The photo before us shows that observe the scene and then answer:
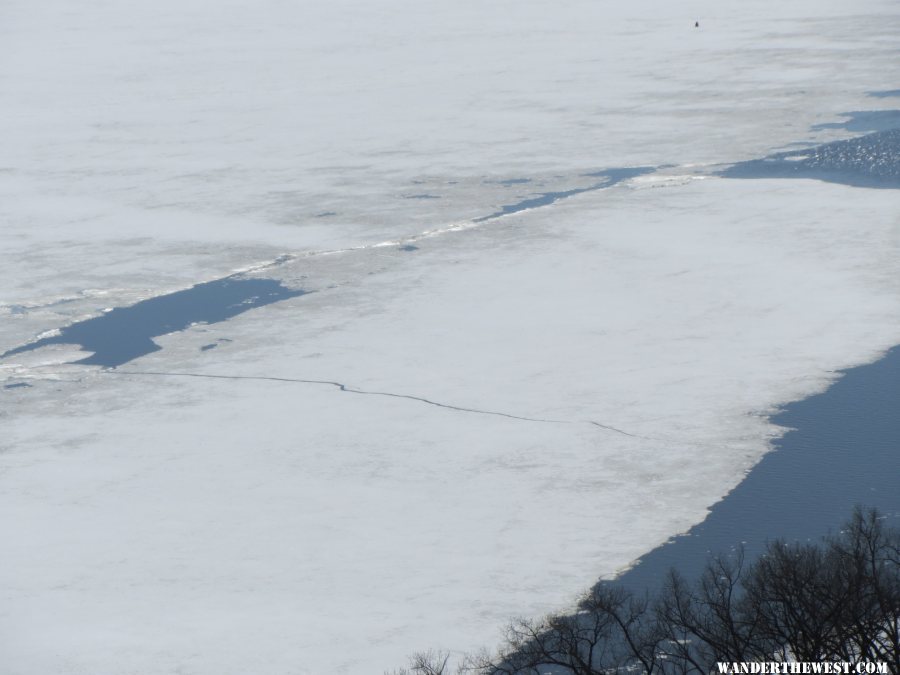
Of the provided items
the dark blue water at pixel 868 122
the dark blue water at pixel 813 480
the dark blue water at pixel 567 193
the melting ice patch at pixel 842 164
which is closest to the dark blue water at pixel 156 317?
the dark blue water at pixel 567 193

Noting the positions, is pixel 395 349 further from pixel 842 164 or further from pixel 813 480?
pixel 842 164

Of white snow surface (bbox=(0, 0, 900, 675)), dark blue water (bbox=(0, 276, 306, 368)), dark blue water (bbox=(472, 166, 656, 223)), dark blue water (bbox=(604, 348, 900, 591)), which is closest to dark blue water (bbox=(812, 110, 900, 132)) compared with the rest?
white snow surface (bbox=(0, 0, 900, 675))

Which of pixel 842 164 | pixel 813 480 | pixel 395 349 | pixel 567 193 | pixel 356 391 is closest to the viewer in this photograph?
pixel 813 480

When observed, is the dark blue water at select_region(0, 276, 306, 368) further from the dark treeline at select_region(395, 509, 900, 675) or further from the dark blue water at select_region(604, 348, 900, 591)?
the dark treeline at select_region(395, 509, 900, 675)

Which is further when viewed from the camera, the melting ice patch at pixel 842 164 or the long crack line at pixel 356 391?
the melting ice patch at pixel 842 164

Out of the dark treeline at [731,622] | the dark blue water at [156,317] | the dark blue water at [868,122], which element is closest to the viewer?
the dark treeline at [731,622]

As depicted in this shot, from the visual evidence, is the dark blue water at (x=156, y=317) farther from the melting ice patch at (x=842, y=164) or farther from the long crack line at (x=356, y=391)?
the melting ice patch at (x=842, y=164)

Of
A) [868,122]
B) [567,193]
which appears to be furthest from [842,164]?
[567,193]

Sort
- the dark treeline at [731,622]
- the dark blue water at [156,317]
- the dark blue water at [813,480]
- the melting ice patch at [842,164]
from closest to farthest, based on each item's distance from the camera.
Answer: the dark treeline at [731,622], the dark blue water at [813,480], the dark blue water at [156,317], the melting ice patch at [842,164]
